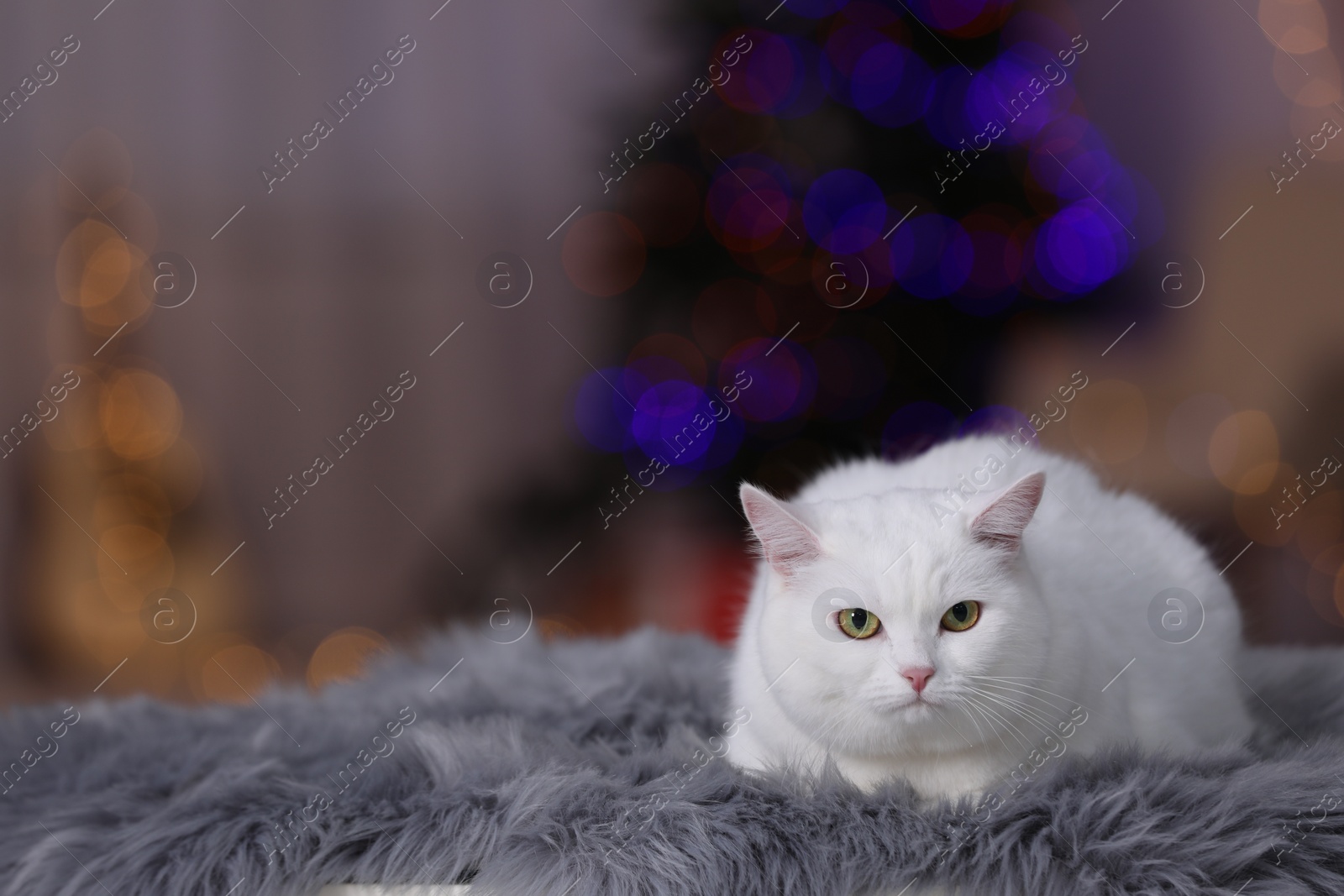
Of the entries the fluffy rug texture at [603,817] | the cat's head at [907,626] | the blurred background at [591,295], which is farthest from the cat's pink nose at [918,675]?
the blurred background at [591,295]

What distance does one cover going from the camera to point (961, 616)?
0.89 metres

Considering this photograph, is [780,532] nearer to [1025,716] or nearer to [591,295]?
[1025,716]

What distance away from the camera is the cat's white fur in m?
0.85

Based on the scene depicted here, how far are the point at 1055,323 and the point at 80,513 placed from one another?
274cm

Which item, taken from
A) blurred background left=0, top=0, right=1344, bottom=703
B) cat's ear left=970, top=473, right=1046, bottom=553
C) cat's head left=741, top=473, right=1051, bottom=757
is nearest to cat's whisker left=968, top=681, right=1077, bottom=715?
cat's head left=741, top=473, right=1051, bottom=757

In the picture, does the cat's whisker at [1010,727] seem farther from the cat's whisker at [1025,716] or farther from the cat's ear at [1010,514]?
the cat's ear at [1010,514]

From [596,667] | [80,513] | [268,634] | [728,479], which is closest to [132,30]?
[80,513]

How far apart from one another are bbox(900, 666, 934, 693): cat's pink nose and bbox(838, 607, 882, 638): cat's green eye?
0.21ft

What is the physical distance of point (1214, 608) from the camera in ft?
3.93

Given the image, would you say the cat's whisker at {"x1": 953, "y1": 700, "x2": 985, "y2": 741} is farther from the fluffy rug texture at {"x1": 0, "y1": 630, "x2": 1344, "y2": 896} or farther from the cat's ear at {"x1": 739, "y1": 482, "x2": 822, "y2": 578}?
the cat's ear at {"x1": 739, "y1": 482, "x2": 822, "y2": 578}

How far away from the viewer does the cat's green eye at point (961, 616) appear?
2.90 ft

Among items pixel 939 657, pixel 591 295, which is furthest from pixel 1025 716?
pixel 591 295

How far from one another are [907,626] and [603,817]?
321 mm

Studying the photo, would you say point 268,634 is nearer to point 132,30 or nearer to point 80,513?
point 80,513
